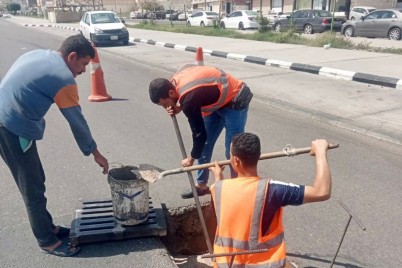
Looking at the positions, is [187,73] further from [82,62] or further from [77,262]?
[77,262]

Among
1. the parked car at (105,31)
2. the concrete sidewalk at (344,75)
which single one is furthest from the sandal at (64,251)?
the parked car at (105,31)

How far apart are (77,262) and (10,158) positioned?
95 cm

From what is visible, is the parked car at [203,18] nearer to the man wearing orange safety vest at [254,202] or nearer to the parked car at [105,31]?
the parked car at [105,31]

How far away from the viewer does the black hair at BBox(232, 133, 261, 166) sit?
7.24 feet

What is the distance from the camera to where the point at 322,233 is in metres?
3.61

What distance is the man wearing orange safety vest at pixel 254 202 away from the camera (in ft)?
7.13

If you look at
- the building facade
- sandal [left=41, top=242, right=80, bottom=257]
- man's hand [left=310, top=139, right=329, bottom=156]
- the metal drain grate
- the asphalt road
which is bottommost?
the asphalt road

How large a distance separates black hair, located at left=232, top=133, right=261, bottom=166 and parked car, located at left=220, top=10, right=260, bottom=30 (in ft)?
83.4

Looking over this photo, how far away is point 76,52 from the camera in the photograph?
3.02 m

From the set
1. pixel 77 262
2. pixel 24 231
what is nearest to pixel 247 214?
pixel 77 262

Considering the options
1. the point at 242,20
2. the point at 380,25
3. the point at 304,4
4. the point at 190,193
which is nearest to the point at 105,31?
the point at 242,20

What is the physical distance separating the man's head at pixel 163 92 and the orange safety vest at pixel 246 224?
3.84 feet

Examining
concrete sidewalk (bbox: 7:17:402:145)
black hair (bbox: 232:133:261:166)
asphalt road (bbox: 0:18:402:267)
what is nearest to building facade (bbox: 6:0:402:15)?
concrete sidewalk (bbox: 7:17:402:145)

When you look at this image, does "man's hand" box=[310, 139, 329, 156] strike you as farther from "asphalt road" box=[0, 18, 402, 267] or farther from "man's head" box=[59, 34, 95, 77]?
"man's head" box=[59, 34, 95, 77]
